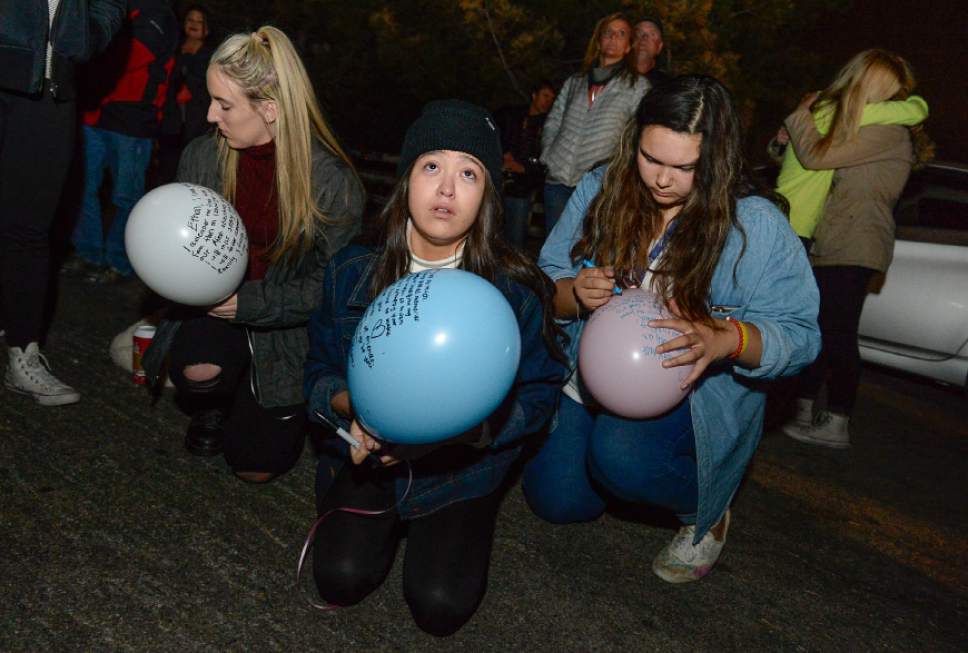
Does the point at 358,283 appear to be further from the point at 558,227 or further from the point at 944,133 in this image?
the point at 944,133

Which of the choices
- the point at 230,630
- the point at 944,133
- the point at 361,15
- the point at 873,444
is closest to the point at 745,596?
the point at 230,630

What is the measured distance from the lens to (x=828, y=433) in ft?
13.3

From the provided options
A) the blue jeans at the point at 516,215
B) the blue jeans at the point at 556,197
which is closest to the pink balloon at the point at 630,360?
the blue jeans at the point at 556,197

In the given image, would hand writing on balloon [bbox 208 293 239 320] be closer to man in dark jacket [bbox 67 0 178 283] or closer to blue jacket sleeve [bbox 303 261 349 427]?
blue jacket sleeve [bbox 303 261 349 427]

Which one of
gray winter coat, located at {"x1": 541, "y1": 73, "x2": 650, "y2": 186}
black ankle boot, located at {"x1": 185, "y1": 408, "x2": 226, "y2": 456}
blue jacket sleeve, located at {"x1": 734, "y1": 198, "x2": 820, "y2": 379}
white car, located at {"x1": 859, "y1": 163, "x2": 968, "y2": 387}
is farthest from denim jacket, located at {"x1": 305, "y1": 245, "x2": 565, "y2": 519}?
white car, located at {"x1": 859, "y1": 163, "x2": 968, "y2": 387}

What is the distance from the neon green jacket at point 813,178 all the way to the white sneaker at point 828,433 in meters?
0.96

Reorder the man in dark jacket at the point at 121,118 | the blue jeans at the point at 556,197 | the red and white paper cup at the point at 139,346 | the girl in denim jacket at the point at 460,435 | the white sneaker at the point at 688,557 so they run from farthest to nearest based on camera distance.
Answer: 1. the blue jeans at the point at 556,197
2. the man in dark jacket at the point at 121,118
3. the red and white paper cup at the point at 139,346
4. the white sneaker at the point at 688,557
5. the girl in denim jacket at the point at 460,435

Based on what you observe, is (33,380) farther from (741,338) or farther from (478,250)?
(741,338)

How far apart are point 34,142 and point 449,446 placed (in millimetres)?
1990

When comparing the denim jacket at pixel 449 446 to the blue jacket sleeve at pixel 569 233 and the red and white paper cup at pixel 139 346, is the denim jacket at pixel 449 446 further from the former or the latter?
the red and white paper cup at pixel 139 346

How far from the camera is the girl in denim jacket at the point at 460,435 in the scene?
2.17m

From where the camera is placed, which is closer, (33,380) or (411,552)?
(411,552)

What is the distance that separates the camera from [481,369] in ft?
5.99

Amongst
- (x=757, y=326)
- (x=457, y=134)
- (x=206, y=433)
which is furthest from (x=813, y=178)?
(x=206, y=433)
